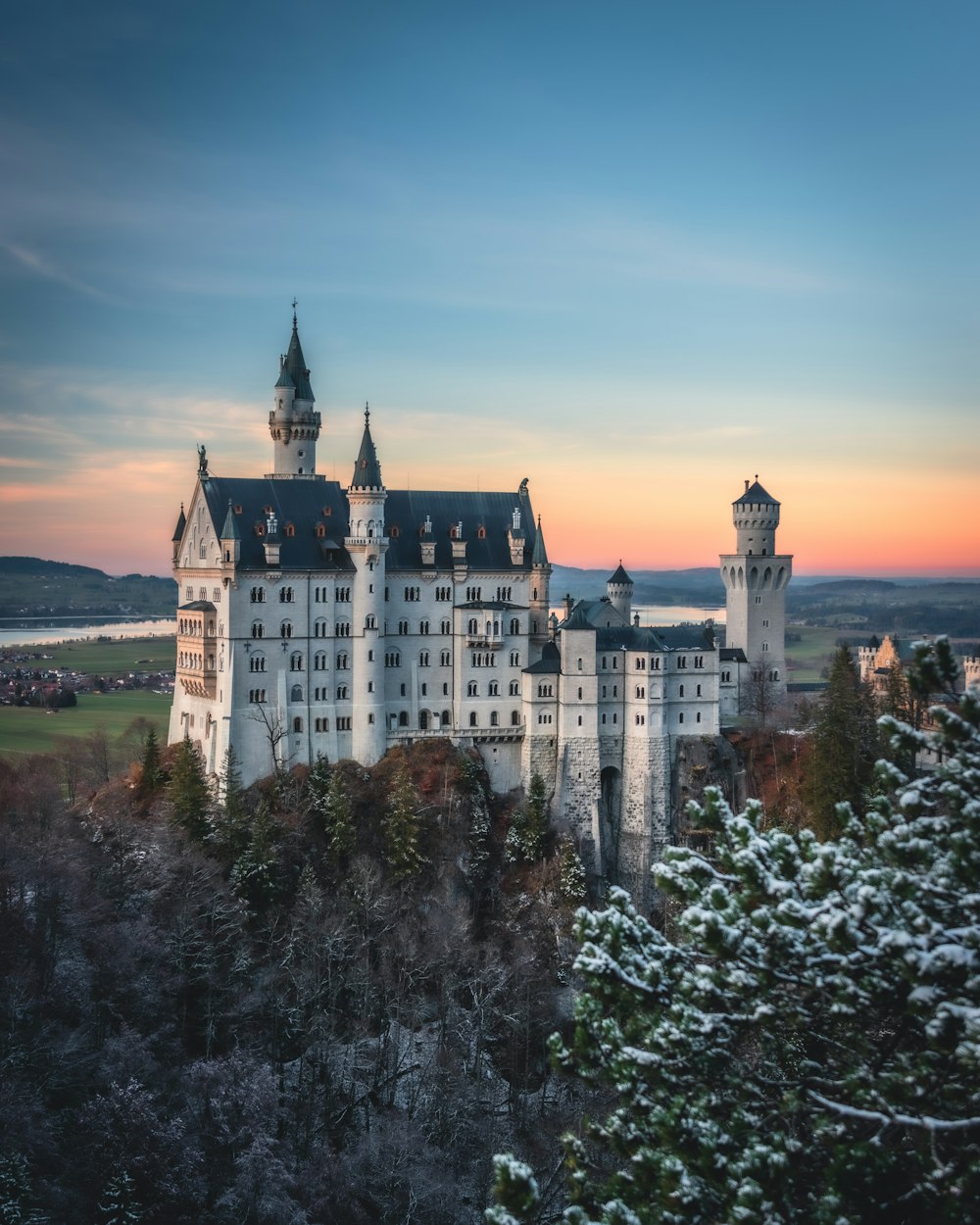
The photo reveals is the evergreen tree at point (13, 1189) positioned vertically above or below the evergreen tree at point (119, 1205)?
above

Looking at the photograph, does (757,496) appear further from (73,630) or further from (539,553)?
(73,630)

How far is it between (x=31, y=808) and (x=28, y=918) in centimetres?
1491

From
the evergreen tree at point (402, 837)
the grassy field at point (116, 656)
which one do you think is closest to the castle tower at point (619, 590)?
the evergreen tree at point (402, 837)

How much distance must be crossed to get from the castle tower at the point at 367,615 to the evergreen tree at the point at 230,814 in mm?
7964

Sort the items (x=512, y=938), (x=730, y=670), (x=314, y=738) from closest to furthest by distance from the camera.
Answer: (x=512, y=938) → (x=314, y=738) → (x=730, y=670)

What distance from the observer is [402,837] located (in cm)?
7594

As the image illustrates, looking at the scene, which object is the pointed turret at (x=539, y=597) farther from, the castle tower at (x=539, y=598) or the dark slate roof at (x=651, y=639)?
the dark slate roof at (x=651, y=639)

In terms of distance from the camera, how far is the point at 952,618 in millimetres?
149000

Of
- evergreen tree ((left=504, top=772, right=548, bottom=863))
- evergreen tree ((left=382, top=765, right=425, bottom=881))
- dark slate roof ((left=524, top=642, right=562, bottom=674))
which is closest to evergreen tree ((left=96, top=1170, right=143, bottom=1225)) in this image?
evergreen tree ((left=382, top=765, right=425, bottom=881))

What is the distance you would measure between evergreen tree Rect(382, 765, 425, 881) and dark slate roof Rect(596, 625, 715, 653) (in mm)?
16665

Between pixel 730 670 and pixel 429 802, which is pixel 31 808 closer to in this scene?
pixel 429 802

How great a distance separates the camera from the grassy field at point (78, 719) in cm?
10212

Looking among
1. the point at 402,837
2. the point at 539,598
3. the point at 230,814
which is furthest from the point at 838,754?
the point at 230,814

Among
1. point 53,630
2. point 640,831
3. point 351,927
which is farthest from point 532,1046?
point 53,630
